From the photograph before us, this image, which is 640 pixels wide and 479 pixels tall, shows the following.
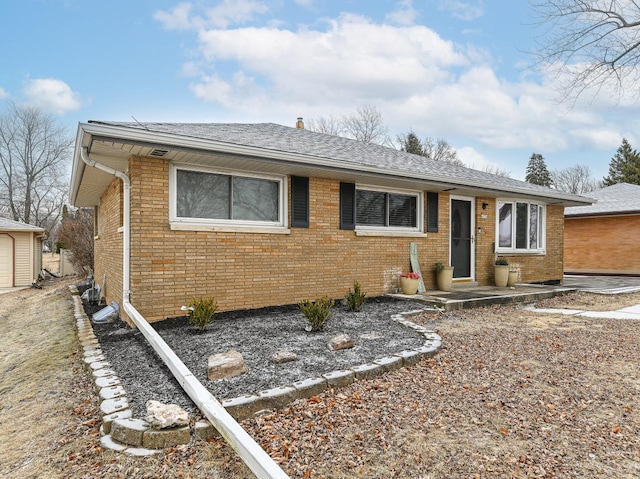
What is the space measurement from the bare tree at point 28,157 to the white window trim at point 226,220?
30253 millimetres

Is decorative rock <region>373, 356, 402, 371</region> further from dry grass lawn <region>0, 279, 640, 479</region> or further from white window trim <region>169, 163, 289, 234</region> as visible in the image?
white window trim <region>169, 163, 289, 234</region>

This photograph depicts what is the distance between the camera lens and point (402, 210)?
326 inches

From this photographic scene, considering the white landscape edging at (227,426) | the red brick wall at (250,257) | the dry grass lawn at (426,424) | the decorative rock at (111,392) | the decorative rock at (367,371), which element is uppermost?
the red brick wall at (250,257)

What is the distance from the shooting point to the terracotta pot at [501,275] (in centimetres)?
934

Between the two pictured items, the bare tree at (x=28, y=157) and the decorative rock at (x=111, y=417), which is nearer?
the decorative rock at (x=111, y=417)

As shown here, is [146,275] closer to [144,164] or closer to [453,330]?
[144,164]

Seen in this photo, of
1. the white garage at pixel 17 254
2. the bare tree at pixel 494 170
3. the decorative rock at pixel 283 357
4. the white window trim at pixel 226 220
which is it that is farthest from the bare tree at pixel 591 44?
the bare tree at pixel 494 170

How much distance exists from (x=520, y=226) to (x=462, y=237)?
223 centimetres

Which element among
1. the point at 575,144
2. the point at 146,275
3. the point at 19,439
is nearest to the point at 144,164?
the point at 146,275

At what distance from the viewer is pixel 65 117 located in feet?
103

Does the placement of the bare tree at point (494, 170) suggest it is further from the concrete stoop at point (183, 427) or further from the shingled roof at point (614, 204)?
the concrete stoop at point (183, 427)

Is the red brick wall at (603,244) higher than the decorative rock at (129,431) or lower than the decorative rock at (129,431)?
higher

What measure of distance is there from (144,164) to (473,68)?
43.2ft

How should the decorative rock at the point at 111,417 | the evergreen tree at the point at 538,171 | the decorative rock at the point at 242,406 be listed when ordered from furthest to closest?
the evergreen tree at the point at 538,171, the decorative rock at the point at 242,406, the decorative rock at the point at 111,417
